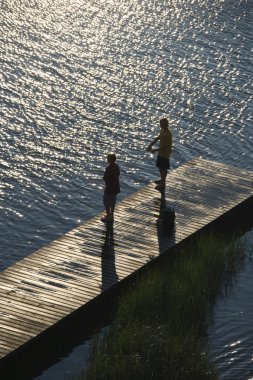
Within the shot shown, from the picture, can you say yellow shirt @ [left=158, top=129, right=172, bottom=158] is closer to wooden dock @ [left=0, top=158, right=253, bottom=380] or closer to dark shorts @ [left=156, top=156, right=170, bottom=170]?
dark shorts @ [left=156, top=156, right=170, bottom=170]

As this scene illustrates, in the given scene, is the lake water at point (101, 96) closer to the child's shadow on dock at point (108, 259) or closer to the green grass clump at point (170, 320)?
the child's shadow on dock at point (108, 259)

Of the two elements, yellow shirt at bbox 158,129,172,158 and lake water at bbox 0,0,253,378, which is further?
lake water at bbox 0,0,253,378

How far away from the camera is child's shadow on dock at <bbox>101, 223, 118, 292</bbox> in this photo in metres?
25.8

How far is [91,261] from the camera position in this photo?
87.7ft

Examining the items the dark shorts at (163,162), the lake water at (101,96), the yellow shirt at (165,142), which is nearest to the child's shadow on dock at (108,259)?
the lake water at (101,96)

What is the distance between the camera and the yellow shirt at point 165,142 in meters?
30.5

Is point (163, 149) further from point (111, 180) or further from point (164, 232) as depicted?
point (111, 180)

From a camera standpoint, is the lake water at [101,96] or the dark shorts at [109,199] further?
the lake water at [101,96]

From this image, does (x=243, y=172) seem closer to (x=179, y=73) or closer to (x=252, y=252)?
(x=252, y=252)

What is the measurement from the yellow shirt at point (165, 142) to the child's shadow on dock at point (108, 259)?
10.1ft

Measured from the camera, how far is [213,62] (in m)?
46.4

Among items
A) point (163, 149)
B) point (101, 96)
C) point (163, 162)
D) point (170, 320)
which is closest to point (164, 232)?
point (163, 162)

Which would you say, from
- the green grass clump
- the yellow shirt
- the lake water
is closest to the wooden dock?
the green grass clump

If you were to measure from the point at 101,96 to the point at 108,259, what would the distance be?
14958 millimetres
